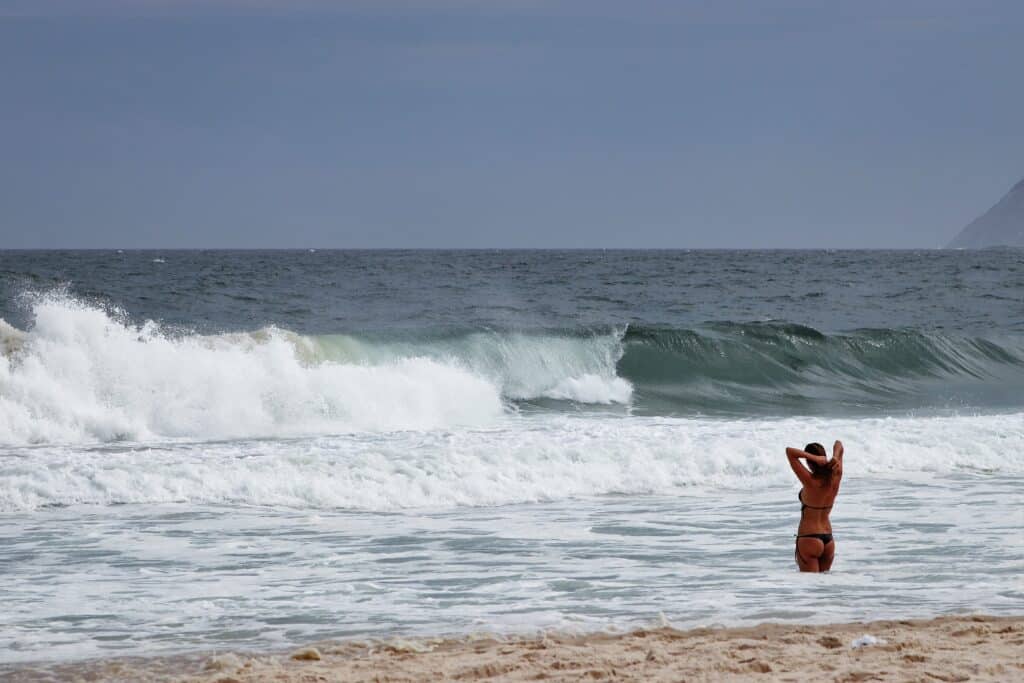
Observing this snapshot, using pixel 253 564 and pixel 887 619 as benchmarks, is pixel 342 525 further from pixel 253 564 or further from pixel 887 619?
pixel 887 619

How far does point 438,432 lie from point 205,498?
4331 mm

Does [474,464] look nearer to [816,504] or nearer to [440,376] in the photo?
[816,504]

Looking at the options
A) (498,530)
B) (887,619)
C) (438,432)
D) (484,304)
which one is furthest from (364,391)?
(484,304)

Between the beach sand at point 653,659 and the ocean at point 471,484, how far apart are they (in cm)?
36

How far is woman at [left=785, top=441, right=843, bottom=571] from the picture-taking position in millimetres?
8477

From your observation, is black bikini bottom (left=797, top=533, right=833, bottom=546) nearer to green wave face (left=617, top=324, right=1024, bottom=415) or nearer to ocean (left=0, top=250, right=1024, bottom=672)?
ocean (left=0, top=250, right=1024, bottom=672)

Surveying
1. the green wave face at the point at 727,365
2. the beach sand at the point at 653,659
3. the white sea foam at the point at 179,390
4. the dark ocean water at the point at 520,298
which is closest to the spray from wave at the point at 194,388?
the white sea foam at the point at 179,390

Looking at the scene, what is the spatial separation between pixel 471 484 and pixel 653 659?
607 cm

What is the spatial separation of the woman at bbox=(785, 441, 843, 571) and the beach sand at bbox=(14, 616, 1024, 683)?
1384 millimetres

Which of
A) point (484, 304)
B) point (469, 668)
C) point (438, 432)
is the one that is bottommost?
point (469, 668)

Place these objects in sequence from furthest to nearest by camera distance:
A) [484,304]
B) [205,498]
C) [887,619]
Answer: [484,304]
[205,498]
[887,619]

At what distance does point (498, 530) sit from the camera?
10430mm

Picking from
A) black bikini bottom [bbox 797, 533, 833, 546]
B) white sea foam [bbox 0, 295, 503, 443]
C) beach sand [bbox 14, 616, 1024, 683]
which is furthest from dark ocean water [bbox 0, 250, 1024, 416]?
beach sand [bbox 14, 616, 1024, 683]

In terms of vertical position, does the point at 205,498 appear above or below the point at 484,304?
below
